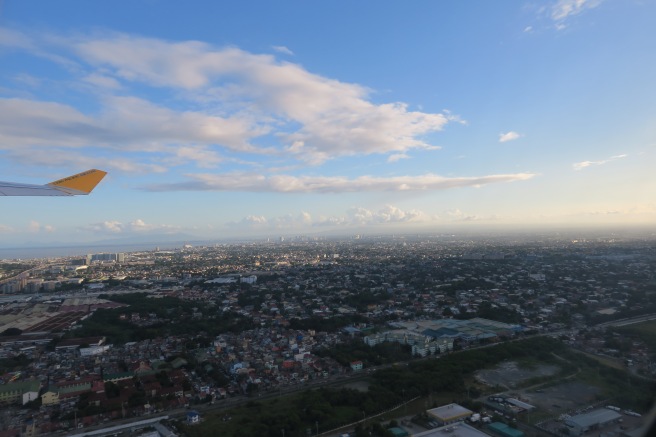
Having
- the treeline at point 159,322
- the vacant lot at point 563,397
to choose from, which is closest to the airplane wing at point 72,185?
the vacant lot at point 563,397

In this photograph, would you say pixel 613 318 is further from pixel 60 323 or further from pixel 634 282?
pixel 60 323

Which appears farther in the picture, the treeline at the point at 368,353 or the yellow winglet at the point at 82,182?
the treeline at the point at 368,353

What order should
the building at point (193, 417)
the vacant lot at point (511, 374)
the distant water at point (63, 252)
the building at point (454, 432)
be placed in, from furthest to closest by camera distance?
the distant water at point (63, 252) → the vacant lot at point (511, 374) → the building at point (193, 417) → the building at point (454, 432)

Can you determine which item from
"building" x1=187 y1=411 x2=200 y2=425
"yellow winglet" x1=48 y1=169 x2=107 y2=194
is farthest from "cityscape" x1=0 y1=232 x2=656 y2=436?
"yellow winglet" x1=48 y1=169 x2=107 y2=194

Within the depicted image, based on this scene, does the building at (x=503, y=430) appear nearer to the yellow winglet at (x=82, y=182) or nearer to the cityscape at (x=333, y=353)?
the cityscape at (x=333, y=353)

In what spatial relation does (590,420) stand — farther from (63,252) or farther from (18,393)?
(63,252)

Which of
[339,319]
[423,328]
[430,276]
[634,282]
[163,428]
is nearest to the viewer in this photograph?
[163,428]

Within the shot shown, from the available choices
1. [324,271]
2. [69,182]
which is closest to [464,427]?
[69,182]
